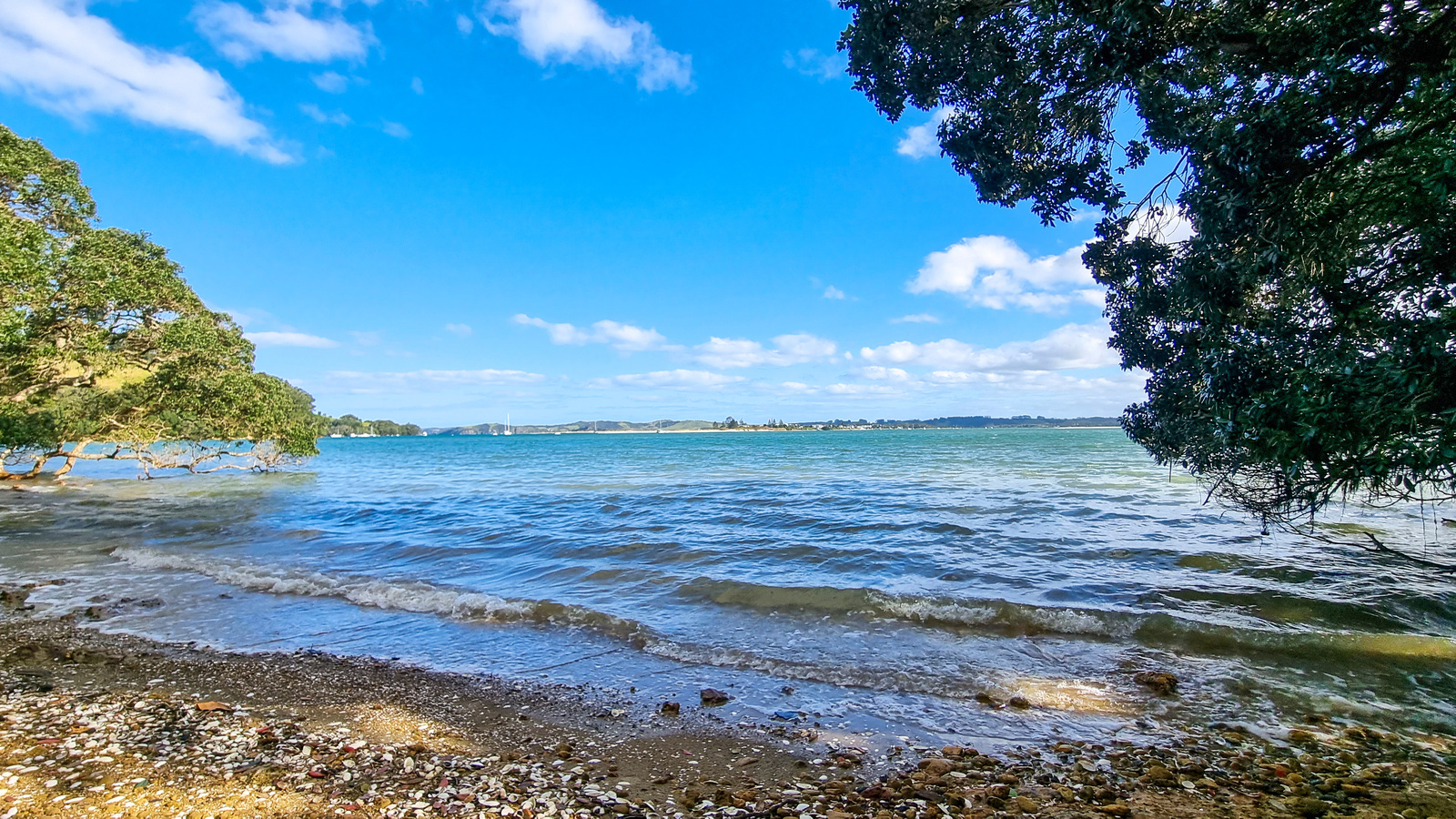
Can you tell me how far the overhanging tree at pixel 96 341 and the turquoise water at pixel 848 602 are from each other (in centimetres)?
505

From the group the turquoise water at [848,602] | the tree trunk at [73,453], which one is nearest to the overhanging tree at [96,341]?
the tree trunk at [73,453]

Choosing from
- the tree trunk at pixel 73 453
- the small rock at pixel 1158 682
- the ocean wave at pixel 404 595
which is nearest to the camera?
the small rock at pixel 1158 682

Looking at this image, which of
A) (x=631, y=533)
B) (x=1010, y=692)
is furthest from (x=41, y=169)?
(x=1010, y=692)

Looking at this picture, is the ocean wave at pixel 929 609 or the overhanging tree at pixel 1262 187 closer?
the overhanging tree at pixel 1262 187

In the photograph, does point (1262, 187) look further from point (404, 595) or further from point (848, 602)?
point (404, 595)

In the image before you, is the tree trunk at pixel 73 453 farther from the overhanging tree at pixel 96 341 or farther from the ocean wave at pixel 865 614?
the ocean wave at pixel 865 614

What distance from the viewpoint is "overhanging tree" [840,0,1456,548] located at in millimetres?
4840

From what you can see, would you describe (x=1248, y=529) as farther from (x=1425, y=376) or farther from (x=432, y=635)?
(x=432, y=635)

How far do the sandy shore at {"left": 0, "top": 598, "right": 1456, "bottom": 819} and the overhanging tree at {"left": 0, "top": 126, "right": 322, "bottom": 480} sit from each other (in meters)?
13.9

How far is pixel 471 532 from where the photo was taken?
17.8 metres

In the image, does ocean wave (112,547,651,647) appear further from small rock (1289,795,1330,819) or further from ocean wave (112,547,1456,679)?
small rock (1289,795,1330,819)

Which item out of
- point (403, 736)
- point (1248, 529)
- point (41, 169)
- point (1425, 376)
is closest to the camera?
point (1425, 376)

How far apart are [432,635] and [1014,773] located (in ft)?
24.6

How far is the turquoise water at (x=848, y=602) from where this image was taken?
262 inches
